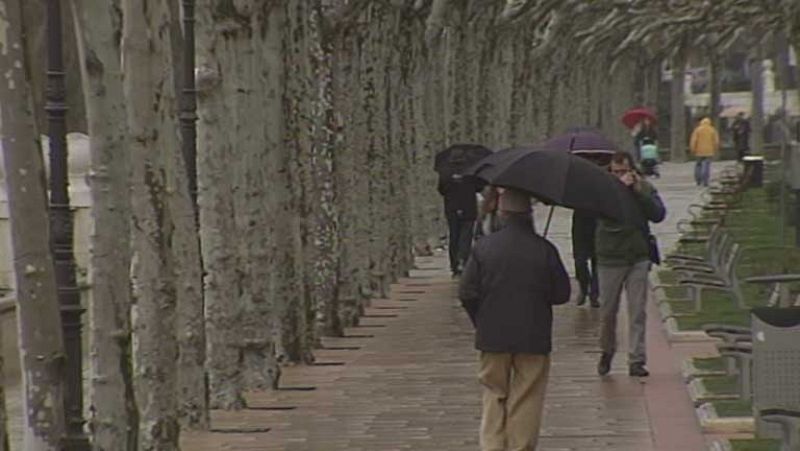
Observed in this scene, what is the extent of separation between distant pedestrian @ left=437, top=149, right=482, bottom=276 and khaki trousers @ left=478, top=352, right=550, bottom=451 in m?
14.6

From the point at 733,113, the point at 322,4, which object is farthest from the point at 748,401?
the point at 733,113

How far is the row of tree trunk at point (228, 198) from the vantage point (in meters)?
12.9

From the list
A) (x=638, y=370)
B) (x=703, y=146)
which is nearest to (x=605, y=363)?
(x=638, y=370)

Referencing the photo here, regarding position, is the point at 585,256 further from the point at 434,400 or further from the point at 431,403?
the point at 431,403

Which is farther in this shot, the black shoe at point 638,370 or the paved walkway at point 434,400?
the black shoe at point 638,370

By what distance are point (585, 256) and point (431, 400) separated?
5.62m

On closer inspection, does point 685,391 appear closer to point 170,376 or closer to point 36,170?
point 170,376

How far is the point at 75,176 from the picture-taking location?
31.0 metres

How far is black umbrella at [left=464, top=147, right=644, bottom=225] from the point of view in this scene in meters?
12.8

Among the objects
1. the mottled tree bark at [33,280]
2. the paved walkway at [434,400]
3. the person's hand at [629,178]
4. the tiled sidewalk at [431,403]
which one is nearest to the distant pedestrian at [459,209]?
the paved walkway at [434,400]

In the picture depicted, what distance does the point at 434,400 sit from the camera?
17609 millimetres

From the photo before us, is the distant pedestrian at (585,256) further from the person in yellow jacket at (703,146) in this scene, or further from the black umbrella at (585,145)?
the person in yellow jacket at (703,146)

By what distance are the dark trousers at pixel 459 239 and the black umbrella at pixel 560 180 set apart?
13653 mm

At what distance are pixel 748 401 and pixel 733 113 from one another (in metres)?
86.6
